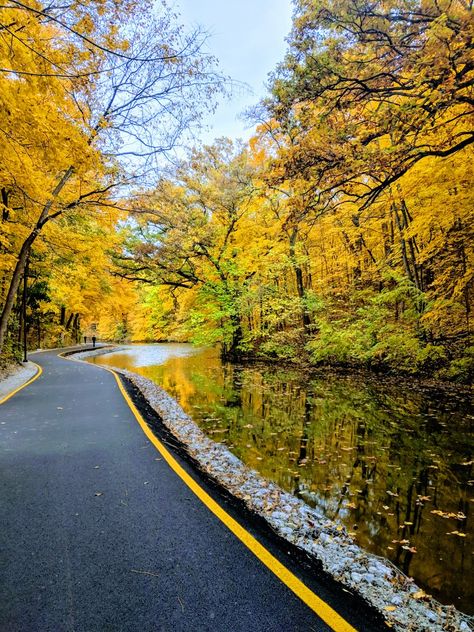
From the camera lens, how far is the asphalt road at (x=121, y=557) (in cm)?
232

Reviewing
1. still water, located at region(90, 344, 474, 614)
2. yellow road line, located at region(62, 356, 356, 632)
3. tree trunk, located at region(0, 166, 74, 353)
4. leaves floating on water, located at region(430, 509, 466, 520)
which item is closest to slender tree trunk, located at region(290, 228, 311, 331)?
still water, located at region(90, 344, 474, 614)

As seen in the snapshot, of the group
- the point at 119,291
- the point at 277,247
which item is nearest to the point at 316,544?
the point at 277,247

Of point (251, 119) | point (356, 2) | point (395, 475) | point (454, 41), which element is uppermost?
point (251, 119)

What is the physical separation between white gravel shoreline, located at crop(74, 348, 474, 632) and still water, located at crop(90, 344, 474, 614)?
0.77ft

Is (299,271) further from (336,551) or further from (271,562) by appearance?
(271,562)

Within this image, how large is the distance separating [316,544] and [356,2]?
7.72 m

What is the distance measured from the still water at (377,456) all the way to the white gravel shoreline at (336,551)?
24 centimetres

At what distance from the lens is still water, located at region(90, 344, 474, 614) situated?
354 cm

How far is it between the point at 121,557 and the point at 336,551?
6.37 ft

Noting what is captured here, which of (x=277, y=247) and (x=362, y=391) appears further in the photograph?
(x=277, y=247)

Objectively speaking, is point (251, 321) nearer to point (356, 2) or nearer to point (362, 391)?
point (362, 391)

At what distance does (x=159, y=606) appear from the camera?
2.41m

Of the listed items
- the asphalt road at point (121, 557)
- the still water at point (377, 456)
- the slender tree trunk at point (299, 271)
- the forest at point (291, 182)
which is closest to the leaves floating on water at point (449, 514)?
the still water at point (377, 456)

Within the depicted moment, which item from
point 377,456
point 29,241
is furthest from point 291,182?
point 29,241
